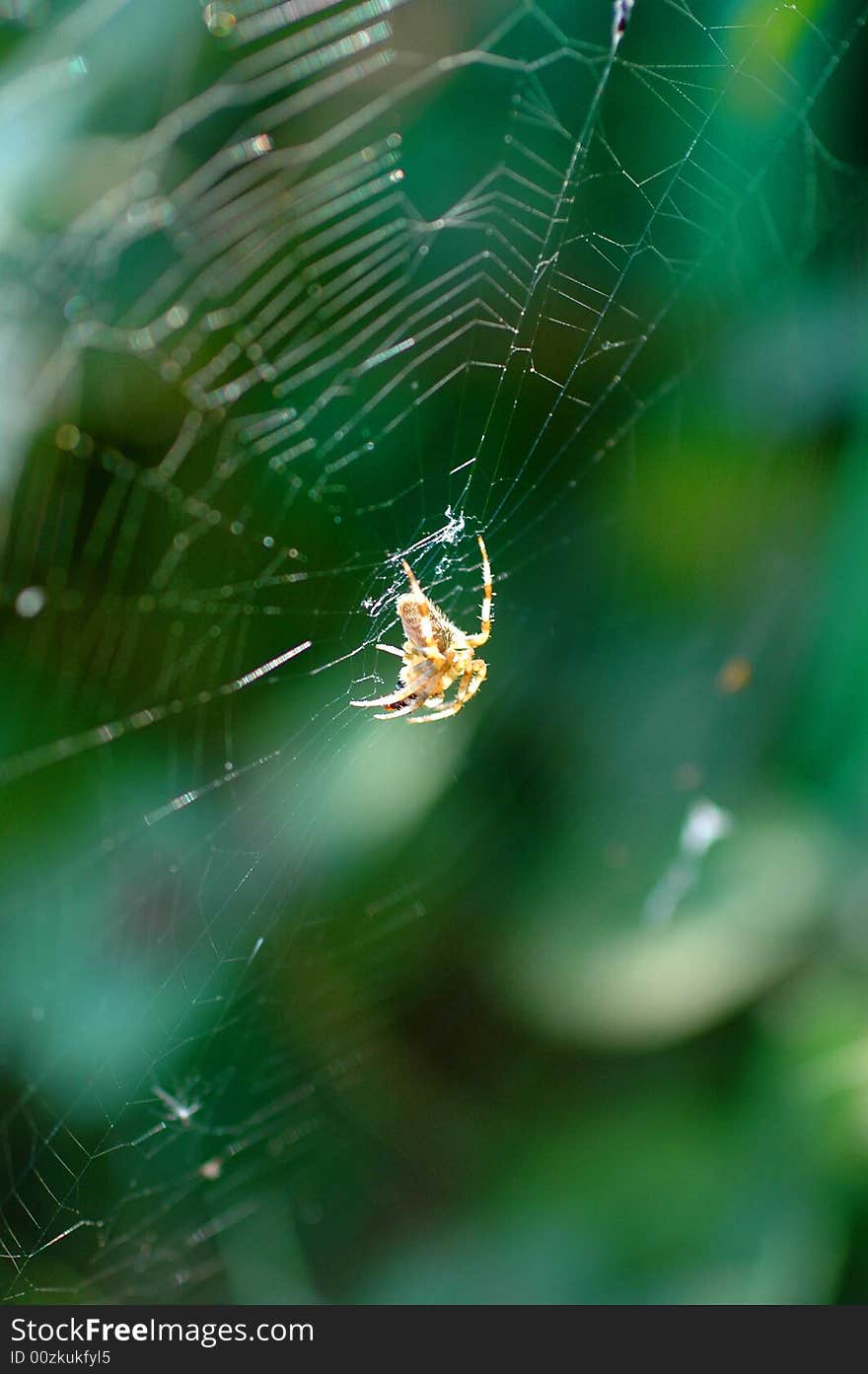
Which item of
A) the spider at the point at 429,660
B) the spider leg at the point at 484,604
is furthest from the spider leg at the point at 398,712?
the spider leg at the point at 484,604

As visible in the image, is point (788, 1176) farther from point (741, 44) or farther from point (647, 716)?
point (741, 44)

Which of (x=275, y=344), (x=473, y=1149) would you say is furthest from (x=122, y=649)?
(x=473, y=1149)

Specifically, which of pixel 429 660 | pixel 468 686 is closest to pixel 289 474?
pixel 429 660

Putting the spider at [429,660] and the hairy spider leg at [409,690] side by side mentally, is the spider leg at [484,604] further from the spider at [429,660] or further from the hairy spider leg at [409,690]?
the hairy spider leg at [409,690]

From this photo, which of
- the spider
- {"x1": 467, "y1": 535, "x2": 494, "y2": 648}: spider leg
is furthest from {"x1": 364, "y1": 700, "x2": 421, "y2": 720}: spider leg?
{"x1": 467, "y1": 535, "x2": 494, "y2": 648}: spider leg

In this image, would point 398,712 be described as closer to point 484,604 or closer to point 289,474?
point 484,604

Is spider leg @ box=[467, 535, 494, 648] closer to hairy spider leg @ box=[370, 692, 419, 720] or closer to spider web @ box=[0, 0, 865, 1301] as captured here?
spider web @ box=[0, 0, 865, 1301]
